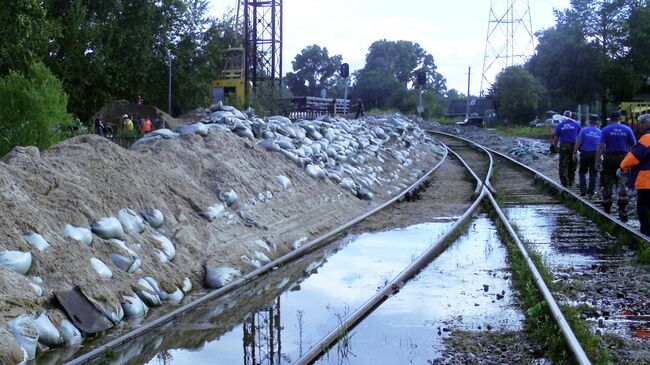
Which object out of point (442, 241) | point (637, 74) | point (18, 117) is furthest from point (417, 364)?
point (637, 74)

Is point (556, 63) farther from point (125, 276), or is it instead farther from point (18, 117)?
point (125, 276)

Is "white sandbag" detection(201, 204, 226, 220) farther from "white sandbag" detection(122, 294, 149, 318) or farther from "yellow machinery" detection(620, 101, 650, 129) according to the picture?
"yellow machinery" detection(620, 101, 650, 129)

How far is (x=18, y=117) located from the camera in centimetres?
1371

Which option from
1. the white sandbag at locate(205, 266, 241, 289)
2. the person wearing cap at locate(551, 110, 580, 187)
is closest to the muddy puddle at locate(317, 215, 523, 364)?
the white sandbag at locate(205, 266, 241, 289)

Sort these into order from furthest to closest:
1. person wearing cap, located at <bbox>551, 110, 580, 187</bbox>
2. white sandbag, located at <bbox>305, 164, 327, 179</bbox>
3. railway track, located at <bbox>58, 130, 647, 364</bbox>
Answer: person wearing cap, located at <bbox>551, 110, 580, 187</bbox> < white sandbag, located at <bbox>305, 164, 327, 179</bbox> < railway track, located at <bbox>58, 130, 647, 364</bbox>

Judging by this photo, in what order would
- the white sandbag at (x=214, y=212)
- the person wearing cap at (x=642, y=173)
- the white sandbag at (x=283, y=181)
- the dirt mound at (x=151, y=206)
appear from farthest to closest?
the white sandbag at (x=283, y=181) < the person wearing cap at (x=642, y=173) < the white sandbag at (x=214, y=212) < the dirt mound at (x=151, y=206)

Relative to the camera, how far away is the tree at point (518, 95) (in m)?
55.8

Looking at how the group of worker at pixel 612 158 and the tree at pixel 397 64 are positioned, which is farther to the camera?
the tree at pixel 397 64

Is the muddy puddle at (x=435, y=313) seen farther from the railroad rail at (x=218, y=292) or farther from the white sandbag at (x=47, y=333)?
the white sandbag at (x=47, y=333)

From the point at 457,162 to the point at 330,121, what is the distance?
5.58 meters

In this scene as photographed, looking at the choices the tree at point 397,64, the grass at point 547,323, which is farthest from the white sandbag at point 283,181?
the tree at point 397,64

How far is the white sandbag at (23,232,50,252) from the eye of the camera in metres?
6.16

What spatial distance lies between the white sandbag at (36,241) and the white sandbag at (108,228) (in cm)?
78

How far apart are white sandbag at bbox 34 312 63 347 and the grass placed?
3649mm
